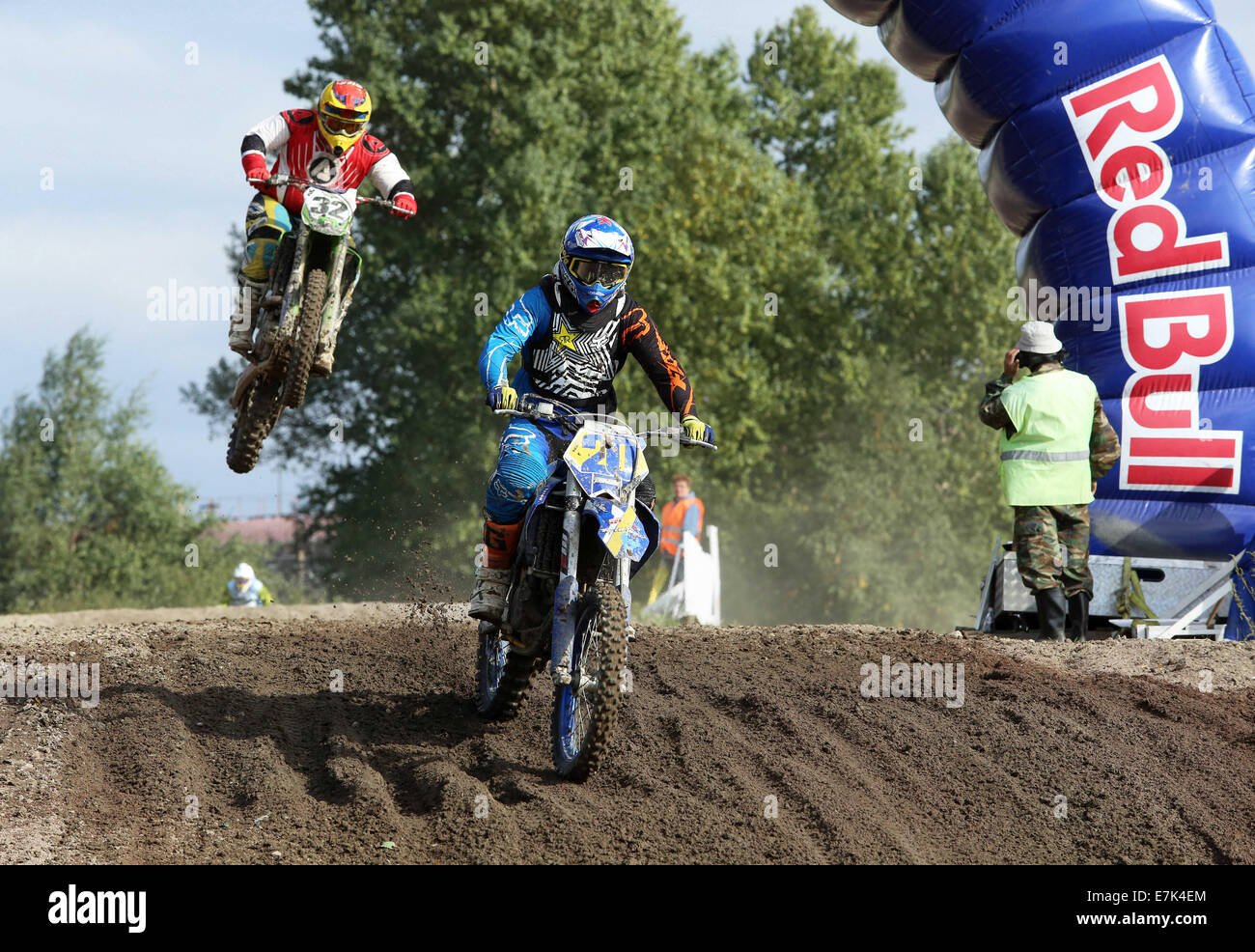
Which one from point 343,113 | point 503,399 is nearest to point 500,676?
point 503,399

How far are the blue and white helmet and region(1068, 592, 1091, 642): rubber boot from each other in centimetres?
512

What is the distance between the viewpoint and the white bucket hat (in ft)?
32.2

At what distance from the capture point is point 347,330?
3123 cm

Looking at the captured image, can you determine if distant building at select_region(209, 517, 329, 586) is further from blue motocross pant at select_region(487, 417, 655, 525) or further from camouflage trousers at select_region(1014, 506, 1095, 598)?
blue motocross pant at select_region(487, 417, 655, 525)

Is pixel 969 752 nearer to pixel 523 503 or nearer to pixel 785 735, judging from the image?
pixel 785 735

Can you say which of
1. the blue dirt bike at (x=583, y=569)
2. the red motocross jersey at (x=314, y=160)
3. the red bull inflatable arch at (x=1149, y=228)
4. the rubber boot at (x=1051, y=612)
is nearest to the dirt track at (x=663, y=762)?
the blue dirt bike at (x=583, y=569)

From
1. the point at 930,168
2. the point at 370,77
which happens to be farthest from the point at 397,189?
the point at 930,168

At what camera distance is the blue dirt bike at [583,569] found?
19.1 feet

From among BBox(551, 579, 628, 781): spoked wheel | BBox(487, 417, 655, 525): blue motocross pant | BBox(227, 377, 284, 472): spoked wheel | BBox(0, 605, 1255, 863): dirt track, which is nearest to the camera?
Result: BBox(0, 605, 1255, 863): dirt track

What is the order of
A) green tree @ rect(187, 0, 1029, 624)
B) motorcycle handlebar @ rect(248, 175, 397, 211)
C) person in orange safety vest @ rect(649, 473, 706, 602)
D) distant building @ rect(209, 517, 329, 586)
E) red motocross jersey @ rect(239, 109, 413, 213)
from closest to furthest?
motorcycle handlebar @ rect(248, 175, 397, 211) < red motocross jersey @ rect(239, 109, 413, 213) < person in orange safety vest @ rect(649, 473, 706, 602) < green tree @ rect(187, 0, 1029, 624) < distant building @ rect(209, 517, 329, 586)

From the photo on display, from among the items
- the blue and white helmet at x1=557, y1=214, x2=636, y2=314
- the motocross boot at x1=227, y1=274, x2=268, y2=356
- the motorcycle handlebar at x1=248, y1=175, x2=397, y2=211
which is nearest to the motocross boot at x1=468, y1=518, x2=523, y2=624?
the blue and white helmet at x1=557, y1=214, x2=636, y2=314

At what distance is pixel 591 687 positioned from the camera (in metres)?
5.80

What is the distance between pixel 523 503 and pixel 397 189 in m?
3.85

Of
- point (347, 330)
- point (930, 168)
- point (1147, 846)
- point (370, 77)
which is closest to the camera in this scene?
point (1147, 846)
